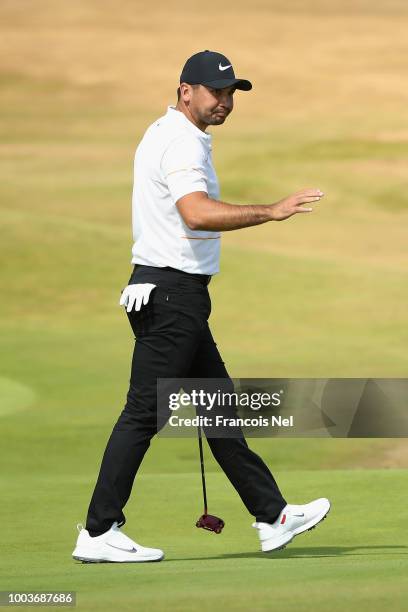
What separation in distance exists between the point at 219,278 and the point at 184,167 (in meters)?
13.3

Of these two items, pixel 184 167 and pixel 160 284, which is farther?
pixel 160 284

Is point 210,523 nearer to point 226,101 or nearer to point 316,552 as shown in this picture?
point 316,552

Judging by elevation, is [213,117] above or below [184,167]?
above

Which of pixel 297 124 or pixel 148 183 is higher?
pixel 297 124

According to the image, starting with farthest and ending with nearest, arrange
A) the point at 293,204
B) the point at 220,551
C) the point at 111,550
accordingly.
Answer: the point at 220,551
the point at 111,550
the point at 293,204

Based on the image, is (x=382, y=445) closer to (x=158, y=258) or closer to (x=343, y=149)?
(x=158, y=258)

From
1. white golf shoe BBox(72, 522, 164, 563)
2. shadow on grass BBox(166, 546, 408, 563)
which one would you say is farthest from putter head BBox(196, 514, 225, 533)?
white golf shoe BBox(72, 522, 164, 563)

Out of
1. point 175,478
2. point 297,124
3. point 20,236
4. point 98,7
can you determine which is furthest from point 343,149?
point 175,478

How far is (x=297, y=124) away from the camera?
124 ft

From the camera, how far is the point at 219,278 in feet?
60.4

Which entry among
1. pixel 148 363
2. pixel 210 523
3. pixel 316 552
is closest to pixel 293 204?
pixel 148 363

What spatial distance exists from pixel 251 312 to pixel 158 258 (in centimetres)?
1209

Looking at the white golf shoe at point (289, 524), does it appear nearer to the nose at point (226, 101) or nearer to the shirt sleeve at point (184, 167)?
the shirt sleeve at point (184, 167)

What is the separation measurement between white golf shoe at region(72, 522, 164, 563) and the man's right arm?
1126 mm
